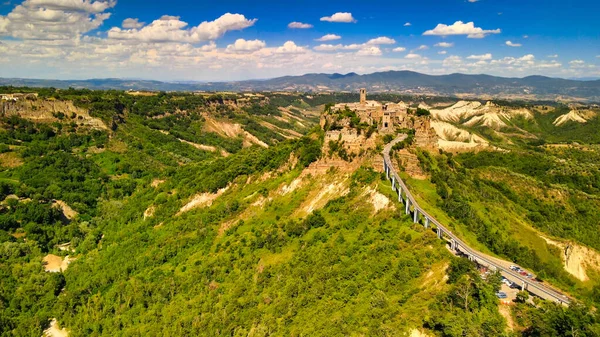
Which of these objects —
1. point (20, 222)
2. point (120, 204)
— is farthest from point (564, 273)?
point (20, 222)

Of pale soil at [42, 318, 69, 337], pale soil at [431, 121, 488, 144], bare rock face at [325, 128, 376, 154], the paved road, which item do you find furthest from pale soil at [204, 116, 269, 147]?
the paved road

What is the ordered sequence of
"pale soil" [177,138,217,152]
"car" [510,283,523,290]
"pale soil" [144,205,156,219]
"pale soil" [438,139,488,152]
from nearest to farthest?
"car" [510,283,523,290], "pale soil" [144,205,156,219], "pale soil" [438,139,488,152], "pale soil" [177,138,217,152]

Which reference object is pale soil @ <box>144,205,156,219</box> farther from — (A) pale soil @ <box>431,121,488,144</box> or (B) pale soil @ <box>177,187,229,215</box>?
(A) pale soil @ <box>431,121,488,144</box>

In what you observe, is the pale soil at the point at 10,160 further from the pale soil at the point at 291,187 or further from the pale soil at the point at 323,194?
the pale soil at the point at 323,194

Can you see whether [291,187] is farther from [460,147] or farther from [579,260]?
[460,147]

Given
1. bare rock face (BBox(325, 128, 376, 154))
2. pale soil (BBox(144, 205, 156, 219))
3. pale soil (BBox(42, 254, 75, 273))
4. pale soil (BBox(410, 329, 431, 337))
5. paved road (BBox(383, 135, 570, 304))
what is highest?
bare rock face (BBox(325, 128, 376, 154))

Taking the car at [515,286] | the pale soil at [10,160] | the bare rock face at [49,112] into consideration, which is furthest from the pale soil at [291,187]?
the bare rock face at [49,112]

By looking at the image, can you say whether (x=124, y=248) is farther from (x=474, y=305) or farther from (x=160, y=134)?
(x=160, y=134)
